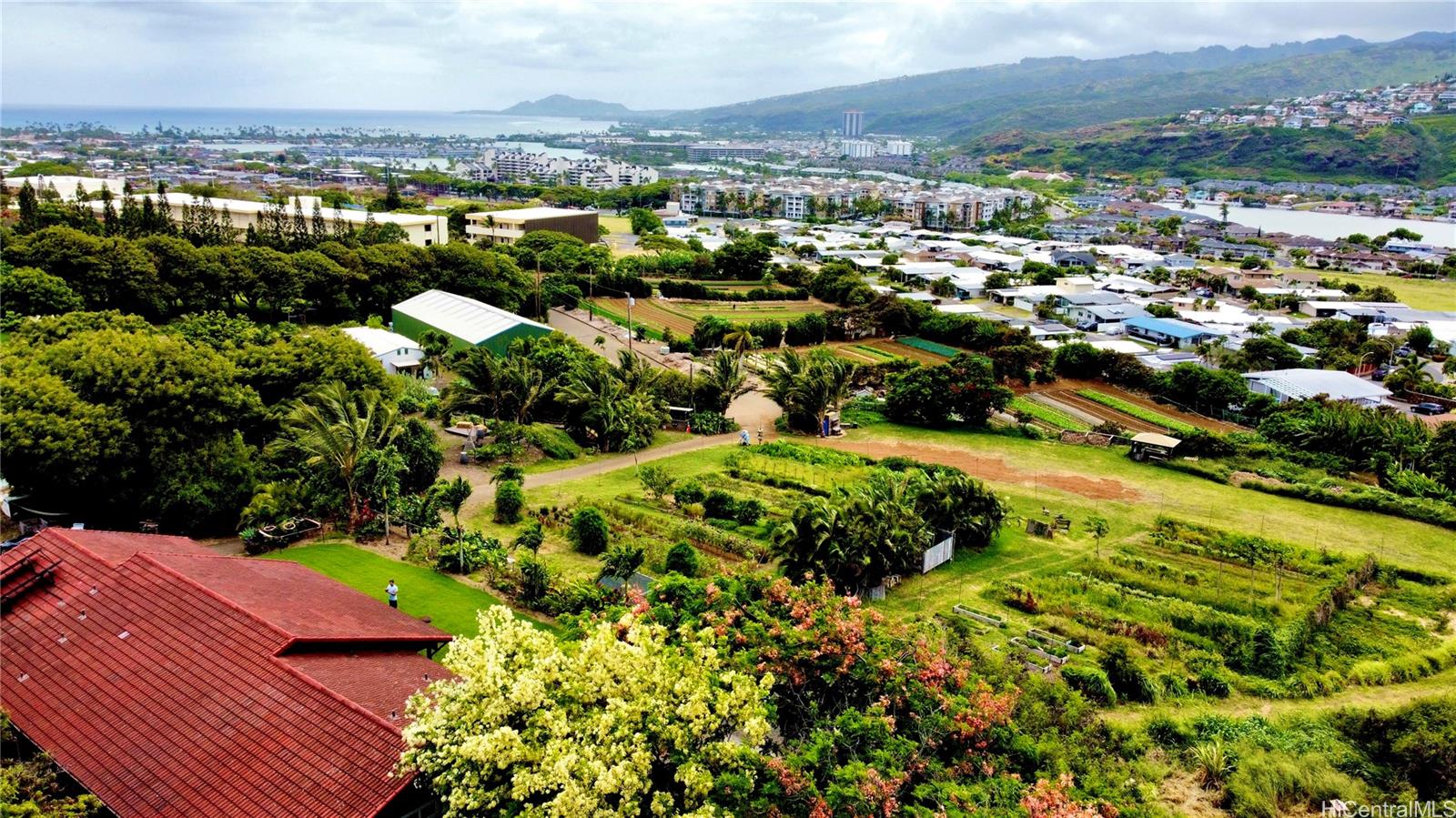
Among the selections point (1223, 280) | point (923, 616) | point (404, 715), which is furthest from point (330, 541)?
point (1223, 280)

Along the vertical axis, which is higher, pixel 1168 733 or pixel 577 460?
pixel 1168 733

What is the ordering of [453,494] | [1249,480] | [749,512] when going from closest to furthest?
[453,494]
[749,512]
[1249,480]

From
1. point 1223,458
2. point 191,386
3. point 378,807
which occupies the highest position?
point 191,386

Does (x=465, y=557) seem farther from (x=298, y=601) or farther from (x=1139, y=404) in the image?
(x=1139, y=404)

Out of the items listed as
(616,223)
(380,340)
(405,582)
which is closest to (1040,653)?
(405,582)

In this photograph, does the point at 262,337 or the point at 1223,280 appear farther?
the point at 1223,280

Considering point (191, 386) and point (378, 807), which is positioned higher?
point (191, 386)

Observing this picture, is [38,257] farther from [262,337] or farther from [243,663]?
[243,663]

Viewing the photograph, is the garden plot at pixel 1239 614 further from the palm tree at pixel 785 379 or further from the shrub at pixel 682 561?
the palm tree at pixel 785 379
